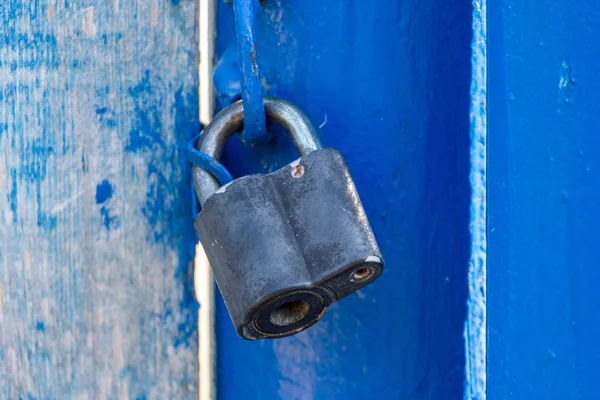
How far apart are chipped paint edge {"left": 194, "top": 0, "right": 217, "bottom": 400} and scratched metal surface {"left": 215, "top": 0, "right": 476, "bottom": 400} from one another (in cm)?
1

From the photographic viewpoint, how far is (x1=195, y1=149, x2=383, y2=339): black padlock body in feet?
1.61

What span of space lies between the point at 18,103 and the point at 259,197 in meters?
0.37

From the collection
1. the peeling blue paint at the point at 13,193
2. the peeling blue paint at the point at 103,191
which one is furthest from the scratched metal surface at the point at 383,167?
the peeling blue paint at the point at 13,193

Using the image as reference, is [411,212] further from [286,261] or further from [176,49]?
[176,49]

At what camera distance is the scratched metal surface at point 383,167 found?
0.57 metres

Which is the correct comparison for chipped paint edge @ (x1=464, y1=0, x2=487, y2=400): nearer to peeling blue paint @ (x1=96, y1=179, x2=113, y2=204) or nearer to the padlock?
the padlock

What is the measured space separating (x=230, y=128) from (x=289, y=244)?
158mm

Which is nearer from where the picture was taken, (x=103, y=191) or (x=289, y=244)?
(x=289, y=244)

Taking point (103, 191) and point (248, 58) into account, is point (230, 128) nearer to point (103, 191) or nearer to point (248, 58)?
point (248, 58)

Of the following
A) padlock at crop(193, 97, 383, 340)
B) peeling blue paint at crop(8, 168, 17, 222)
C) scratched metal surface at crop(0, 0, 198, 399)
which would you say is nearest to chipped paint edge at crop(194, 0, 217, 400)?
scratched metal surface at crop(0, 0, 198, 399)
